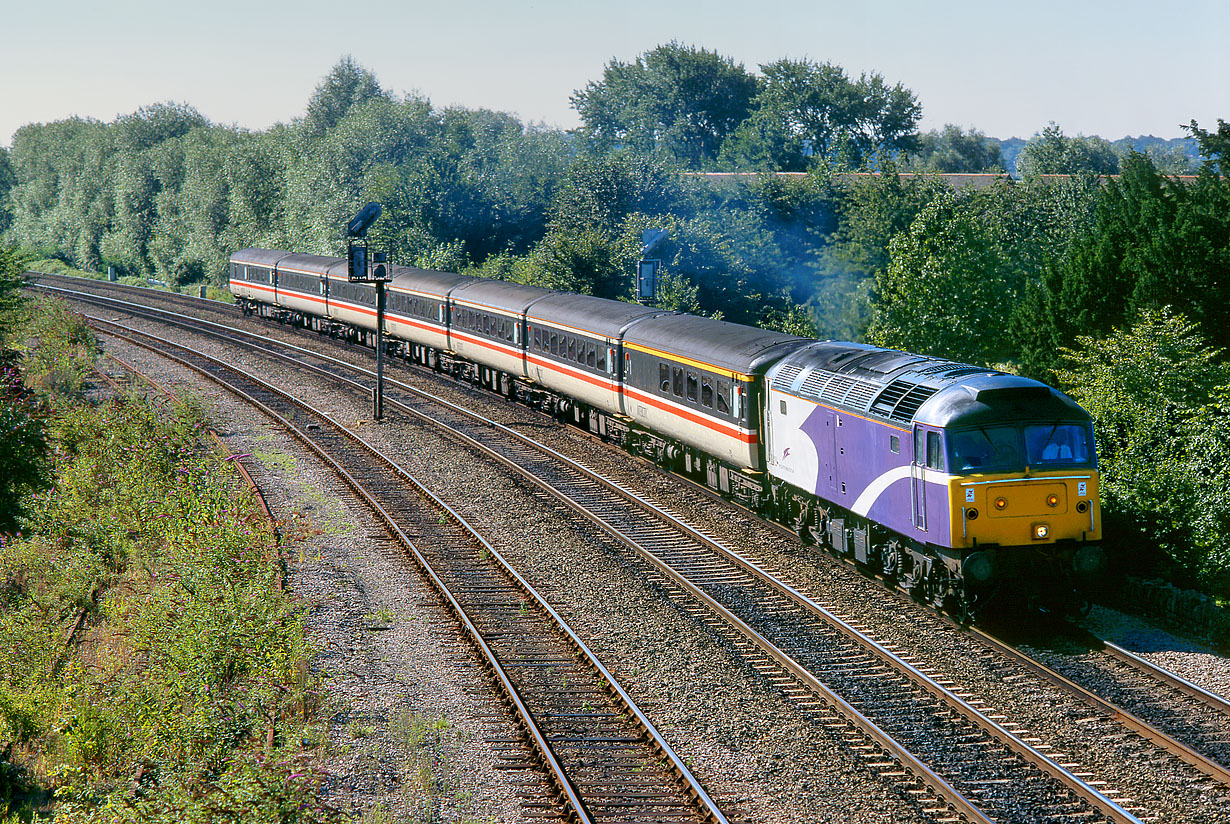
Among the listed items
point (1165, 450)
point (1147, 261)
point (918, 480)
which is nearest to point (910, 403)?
point (918, 480)

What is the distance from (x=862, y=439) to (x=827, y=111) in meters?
92.6

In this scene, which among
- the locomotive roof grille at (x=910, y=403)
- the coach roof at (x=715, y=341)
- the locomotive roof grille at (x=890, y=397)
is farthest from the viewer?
the coach roof at (x=715, y=341)

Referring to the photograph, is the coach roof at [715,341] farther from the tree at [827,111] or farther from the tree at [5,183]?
the tree at [5,183]

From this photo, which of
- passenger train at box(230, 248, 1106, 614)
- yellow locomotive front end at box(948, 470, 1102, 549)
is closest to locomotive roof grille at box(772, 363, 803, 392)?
passenger train at box(230, 248, 1106, 614)

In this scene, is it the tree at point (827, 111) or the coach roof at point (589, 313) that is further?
the tree at point (827, 111)

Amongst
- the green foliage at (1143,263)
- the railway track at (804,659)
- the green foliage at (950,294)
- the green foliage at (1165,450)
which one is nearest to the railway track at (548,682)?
the railway track at (804,659)

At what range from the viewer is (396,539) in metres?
20.8

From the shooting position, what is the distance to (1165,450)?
59.7 ft

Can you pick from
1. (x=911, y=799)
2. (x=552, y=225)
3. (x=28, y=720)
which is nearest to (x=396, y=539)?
(x=28, y=720)

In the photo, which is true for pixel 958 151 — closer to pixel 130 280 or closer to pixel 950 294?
pixel 130 280

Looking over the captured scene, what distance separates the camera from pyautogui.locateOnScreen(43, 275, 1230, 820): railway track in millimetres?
10805

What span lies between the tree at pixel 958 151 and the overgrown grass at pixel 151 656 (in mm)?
131612

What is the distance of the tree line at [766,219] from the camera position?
20.6 metres

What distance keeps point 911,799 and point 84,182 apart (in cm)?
10058
